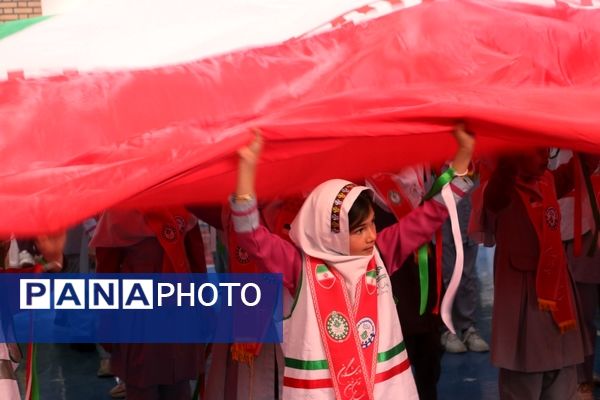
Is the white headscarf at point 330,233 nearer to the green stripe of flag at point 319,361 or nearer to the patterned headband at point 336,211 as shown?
the patterned headband at point 336,211

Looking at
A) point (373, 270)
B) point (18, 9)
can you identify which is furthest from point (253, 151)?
point (18, 9)

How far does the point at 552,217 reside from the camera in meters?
4.09

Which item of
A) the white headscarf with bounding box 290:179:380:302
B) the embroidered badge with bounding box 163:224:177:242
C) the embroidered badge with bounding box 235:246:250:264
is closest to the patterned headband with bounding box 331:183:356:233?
the white headscarf with bounding box 290:179:380:302

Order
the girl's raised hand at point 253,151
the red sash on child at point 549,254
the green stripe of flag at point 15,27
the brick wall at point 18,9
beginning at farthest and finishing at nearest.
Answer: the brick wall at point 18,9 → the green stripe of flag at point 15,27 → the red sash on child at point 549,254 → the girl's raised hand at point 253,151

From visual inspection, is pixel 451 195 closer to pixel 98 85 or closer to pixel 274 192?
pixel 274 192

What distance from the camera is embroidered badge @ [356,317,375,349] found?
3316 mm

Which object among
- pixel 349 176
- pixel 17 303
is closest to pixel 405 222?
pixel 349 176

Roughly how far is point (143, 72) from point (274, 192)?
A: 2.07 ft

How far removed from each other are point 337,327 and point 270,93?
866 mm

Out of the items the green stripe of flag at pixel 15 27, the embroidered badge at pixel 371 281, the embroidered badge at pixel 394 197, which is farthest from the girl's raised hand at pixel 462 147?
the green stripe of flag at pixel 15 27

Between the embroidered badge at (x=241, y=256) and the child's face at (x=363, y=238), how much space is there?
35.8 inches

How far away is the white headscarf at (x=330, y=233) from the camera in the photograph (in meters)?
3.29

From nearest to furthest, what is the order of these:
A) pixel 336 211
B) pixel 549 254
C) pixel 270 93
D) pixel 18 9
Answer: pixel 336 211, pixel 270 93, pixel 549 254, pixel 18 9

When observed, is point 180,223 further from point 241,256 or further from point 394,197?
point 394,197
